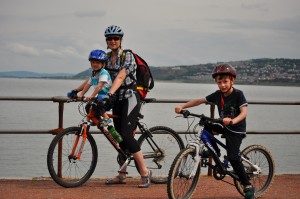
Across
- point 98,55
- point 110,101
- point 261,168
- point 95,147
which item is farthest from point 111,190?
point 261,168

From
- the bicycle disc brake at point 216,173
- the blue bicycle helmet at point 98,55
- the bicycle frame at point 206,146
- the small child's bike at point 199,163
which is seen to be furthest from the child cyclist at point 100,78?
the bicycle disc brake at point 216,173

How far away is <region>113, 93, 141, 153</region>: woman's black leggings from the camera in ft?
20.1

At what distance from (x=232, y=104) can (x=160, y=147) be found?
1704 mm

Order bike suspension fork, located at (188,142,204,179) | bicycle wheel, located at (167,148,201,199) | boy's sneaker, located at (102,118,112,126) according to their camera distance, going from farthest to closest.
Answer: boy's sneaker, located at (102,118,112,126) < bike suspension fork, located at (188,142,204,179) < bicycle wheel, located at (167,148,201,199)

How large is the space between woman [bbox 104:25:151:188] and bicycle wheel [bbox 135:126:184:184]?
441 mm

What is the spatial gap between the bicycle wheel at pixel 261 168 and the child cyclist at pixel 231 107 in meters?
0.27

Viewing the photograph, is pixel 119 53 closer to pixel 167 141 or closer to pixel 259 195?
pixel 167 141

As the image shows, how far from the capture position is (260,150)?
6.00m

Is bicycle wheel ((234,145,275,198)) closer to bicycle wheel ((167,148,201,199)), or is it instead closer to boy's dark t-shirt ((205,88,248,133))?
boy's dark t-shirt ((205,88,248,133))

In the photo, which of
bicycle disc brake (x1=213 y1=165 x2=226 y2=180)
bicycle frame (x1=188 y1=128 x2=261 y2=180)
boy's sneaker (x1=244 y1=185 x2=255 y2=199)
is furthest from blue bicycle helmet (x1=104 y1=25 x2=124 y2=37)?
boy's sneaker (x1=244 y1=185 x2=255 y2=199)

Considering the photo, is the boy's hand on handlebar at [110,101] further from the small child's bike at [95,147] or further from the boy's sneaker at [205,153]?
the boy's sneaker at [205,153]

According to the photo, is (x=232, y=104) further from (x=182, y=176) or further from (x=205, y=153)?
(x=182, y=176)

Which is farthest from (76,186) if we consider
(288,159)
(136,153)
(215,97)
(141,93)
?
(288,159)

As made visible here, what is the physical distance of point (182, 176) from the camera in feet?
17.1
